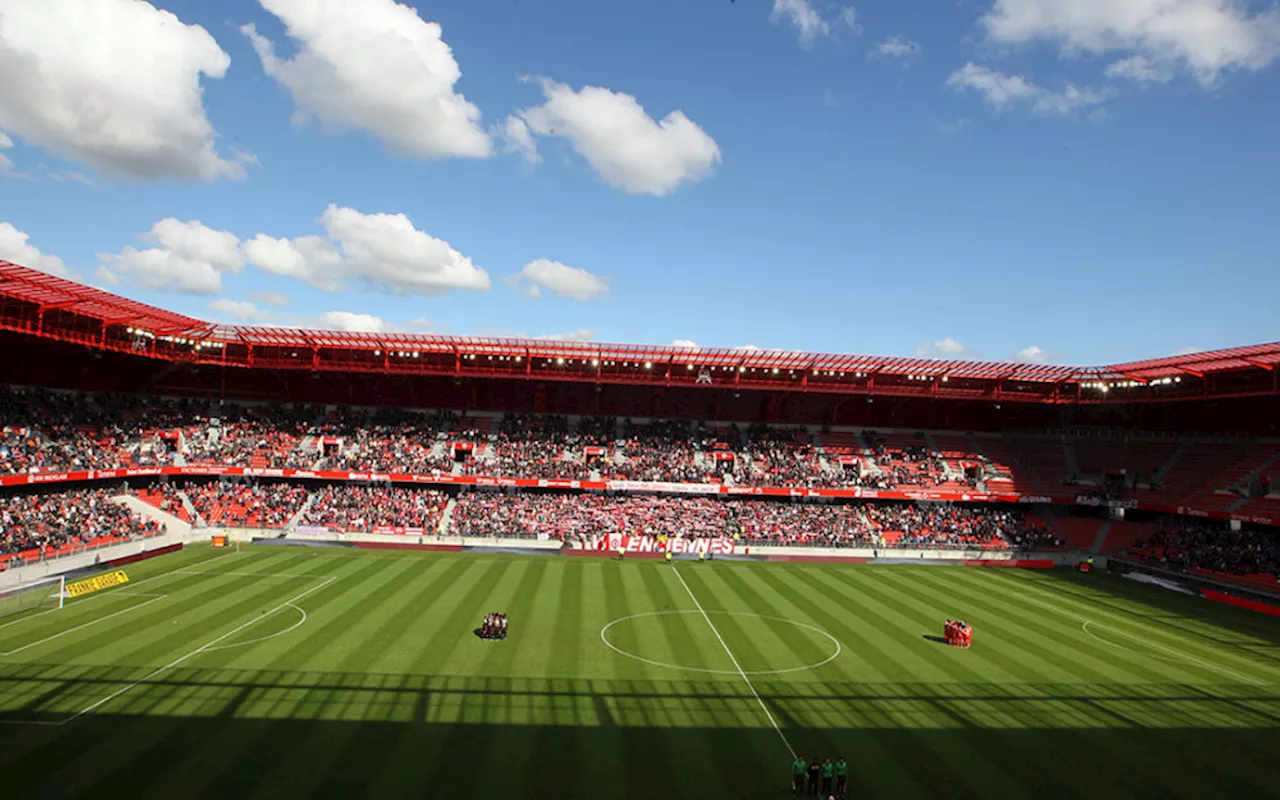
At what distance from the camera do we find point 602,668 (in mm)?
23359

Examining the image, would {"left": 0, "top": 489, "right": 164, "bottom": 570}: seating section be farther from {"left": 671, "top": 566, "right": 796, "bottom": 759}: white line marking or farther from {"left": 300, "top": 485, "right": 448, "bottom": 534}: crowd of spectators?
{"left": 671, "top": 566, "right": 796, "bottom": 759}: white line marking

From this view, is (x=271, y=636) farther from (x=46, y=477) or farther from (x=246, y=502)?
(x=246, y=502)

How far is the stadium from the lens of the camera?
17750 mm

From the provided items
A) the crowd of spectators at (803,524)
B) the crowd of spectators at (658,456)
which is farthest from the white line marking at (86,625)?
the crowd of spectators at (803,524)

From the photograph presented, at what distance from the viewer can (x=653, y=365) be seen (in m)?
54.7

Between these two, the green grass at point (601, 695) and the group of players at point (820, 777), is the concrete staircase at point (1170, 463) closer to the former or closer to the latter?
the green grass at point (601, 695)

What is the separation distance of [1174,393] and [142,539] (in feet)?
223

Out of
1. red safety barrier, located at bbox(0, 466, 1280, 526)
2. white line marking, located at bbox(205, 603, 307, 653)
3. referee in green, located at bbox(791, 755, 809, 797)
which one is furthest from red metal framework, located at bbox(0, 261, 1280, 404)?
referee in green, located at bbox(791, 755, 809, 797)

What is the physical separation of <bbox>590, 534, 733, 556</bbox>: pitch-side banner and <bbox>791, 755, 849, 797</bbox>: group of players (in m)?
29.1

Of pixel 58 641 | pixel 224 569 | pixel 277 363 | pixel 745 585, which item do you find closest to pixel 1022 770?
pixel 745 585

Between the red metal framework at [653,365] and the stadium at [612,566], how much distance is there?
0.33 meters

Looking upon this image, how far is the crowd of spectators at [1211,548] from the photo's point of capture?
4050cm

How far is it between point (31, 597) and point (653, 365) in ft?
128

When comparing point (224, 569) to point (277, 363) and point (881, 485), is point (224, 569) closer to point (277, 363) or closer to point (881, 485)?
point (277, 363)
